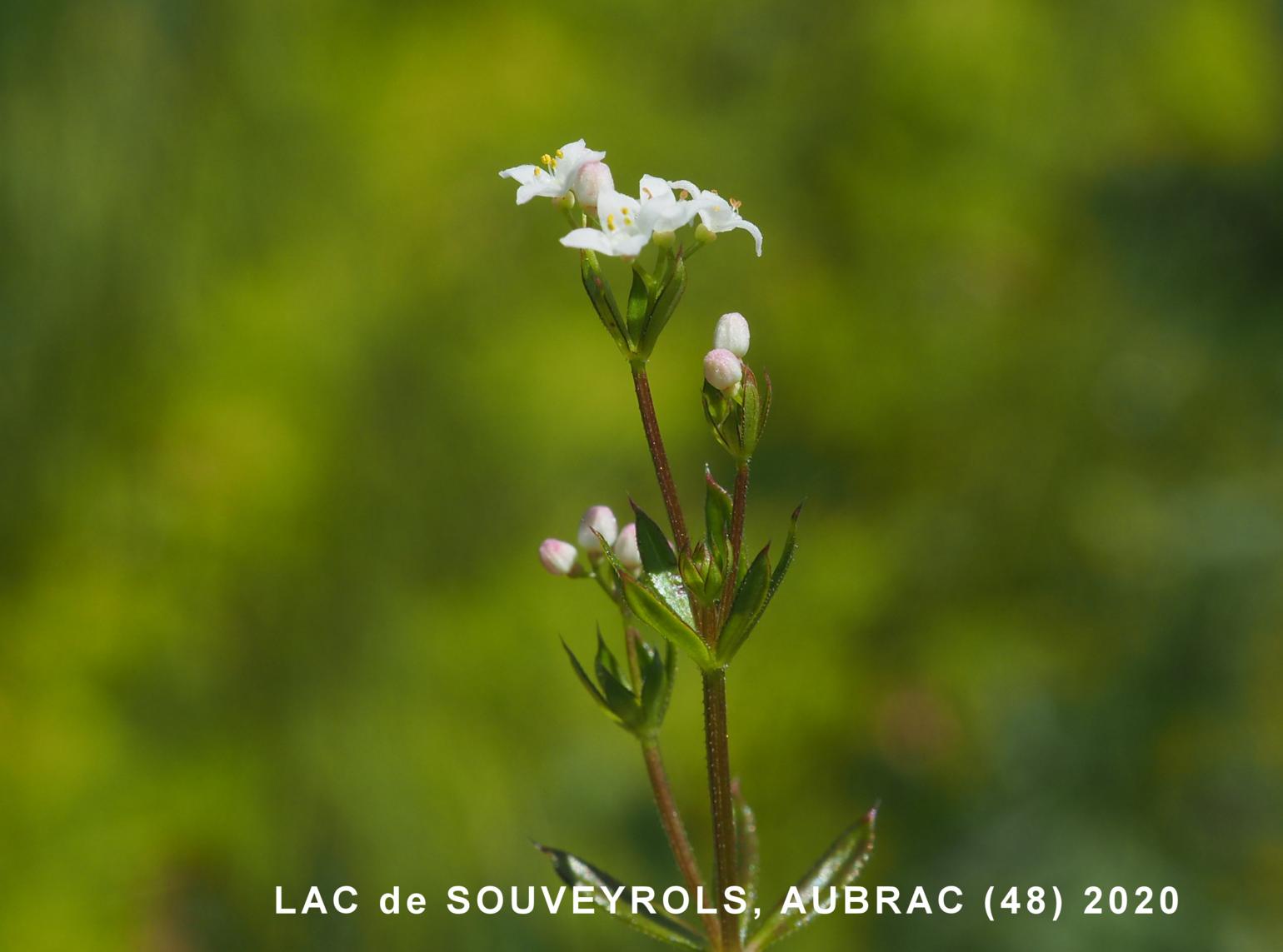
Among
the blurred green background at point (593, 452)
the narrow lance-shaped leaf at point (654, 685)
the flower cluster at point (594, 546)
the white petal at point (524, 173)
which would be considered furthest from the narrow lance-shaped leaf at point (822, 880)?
the blurred green background at point (593, 452)

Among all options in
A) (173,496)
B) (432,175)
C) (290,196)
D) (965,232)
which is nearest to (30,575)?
(173,496)

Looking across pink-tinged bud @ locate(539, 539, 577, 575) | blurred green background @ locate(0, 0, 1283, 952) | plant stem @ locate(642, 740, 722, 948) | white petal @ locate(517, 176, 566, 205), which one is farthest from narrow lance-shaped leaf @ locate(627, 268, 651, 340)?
blurred green background @ locate(0, 0, 1283, 952)

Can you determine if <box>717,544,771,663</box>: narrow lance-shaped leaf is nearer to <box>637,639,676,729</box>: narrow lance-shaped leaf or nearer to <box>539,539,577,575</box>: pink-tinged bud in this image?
<box>637,639,676,729</box>: narrow lance-shaped leaf

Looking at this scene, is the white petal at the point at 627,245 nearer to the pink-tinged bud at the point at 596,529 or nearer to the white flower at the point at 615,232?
the white flower at the point at 615,232

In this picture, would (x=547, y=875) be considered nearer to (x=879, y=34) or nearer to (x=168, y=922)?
(x=168, y=922)

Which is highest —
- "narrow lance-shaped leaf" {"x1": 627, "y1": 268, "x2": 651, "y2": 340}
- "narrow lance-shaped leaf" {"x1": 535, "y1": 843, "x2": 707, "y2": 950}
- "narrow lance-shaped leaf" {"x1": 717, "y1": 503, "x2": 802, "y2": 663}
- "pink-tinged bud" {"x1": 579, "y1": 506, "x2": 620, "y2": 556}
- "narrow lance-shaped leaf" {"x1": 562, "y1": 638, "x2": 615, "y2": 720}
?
"narrow lance-shaped leaf" {"x1": 627, "y1": 268, "x2": 651, "y2": 340}

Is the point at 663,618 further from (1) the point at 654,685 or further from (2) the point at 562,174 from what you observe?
(2) the point at 562,174

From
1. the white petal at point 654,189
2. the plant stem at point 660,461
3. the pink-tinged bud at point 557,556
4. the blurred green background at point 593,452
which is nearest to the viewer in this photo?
the plant stem at point 660,461
